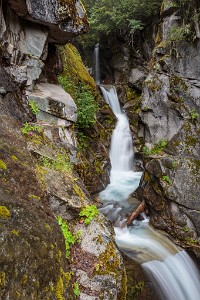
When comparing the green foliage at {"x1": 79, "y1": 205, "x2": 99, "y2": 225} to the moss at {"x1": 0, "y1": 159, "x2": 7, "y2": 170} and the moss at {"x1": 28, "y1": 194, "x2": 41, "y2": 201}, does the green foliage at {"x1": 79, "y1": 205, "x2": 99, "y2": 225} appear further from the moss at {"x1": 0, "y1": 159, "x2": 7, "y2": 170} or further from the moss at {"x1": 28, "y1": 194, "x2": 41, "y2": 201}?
the moss at {"x1": 0, "y1": 159, "x2": 7, "y2": 170}

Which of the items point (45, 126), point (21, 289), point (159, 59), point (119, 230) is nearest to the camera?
point (21, 289)

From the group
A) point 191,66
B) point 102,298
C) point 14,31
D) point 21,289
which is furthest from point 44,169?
point 191,66

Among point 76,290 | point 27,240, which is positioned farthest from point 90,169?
point 27,240

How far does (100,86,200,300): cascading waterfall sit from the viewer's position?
5.67 m

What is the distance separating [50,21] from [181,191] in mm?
6550

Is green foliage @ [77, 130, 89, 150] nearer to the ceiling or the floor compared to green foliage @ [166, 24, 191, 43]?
nearer to the floor

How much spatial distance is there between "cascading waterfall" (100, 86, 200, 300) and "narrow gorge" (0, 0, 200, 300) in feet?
0.11

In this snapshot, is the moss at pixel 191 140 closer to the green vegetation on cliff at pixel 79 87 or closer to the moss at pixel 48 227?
the green vegetation on cliff at pixel 79 87

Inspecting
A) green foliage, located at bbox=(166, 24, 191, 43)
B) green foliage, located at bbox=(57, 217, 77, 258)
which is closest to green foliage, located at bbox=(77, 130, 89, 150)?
green foliage, located at bbox=(166, 24, 191, 43)

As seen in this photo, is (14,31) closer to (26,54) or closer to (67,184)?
(26,54)

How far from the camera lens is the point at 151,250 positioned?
21.6ft

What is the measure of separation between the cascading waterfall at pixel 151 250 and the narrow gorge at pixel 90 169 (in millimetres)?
33

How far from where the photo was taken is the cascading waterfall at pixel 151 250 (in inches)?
223

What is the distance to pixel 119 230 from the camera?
24.1 feet
